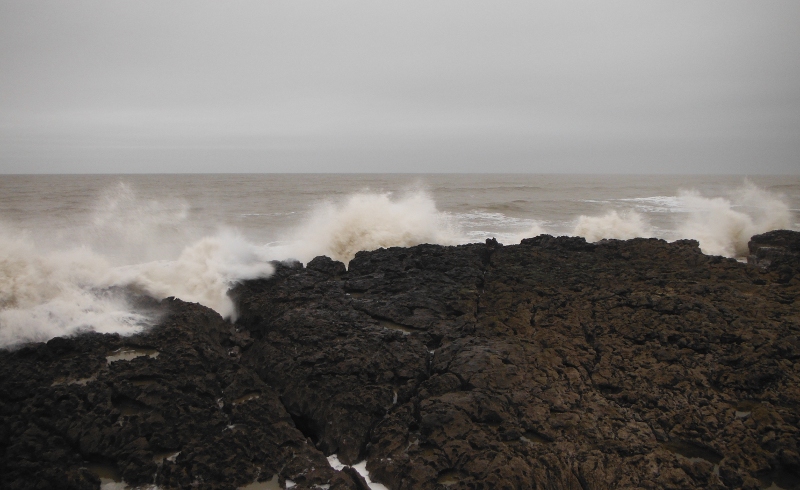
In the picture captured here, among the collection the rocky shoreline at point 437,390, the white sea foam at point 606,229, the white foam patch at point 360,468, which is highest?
the white sea foam at point 606,229

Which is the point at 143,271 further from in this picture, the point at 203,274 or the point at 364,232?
the point at 364,232

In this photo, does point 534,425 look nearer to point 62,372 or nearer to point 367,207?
point 62,372

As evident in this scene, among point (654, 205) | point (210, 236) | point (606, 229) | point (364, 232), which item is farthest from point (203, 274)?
point (654, 205)

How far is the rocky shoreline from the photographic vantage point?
399 centimetres

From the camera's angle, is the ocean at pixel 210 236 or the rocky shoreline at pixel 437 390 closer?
the rocky shoreline at pixel 437 390

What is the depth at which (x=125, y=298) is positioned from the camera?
6.47m

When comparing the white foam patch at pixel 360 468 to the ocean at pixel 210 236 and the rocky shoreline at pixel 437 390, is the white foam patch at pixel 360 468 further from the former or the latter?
the ocean at pixel 210 236

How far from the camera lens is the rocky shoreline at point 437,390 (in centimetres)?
399

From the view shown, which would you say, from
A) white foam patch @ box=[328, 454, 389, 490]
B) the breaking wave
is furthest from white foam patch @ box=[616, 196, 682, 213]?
white foam patch @ box=[328, 454, 389, 490]

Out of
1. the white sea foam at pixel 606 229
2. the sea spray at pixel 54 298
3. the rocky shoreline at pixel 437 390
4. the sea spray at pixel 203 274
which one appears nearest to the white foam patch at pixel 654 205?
the white sea foam at pixel 606 229

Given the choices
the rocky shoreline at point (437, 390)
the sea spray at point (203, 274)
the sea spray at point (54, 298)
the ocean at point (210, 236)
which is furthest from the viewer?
the sea spray at point (203, 274)

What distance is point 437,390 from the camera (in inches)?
191

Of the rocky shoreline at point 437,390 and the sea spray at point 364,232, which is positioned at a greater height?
the sea spray at point 364,232

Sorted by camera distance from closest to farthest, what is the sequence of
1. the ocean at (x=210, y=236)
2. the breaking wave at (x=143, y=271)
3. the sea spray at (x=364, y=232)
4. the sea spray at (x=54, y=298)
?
the sea spray at (x=54, y=298) → the breaking wave at (x=143, y=271) → the ocean at (x=210, y=236) → the sea spray at (x=364, y=232)
